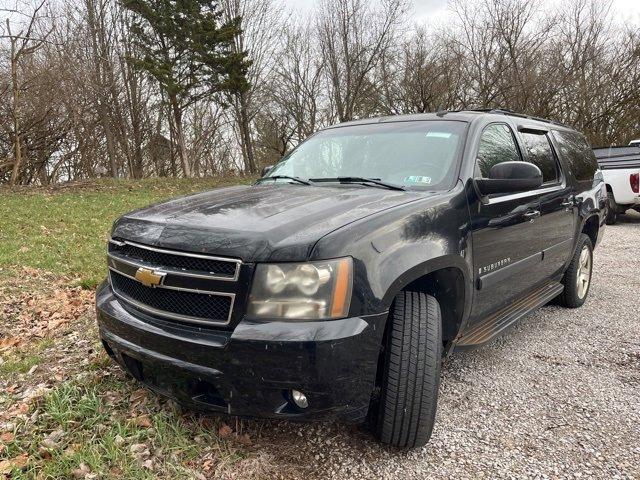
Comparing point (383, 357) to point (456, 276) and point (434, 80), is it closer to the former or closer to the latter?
point (456, 276)

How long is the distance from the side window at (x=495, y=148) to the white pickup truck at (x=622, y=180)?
7635 mm

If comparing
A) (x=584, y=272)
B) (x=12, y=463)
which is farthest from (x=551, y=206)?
(x=12, y=463)

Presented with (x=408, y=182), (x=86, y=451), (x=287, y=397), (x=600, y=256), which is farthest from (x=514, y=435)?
(x=600, y=256)

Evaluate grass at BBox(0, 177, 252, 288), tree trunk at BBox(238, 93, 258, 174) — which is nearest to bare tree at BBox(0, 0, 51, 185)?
grass at BBox(0, 177, 252, 288)

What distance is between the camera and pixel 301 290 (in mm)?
1886

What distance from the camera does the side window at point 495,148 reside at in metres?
2.99

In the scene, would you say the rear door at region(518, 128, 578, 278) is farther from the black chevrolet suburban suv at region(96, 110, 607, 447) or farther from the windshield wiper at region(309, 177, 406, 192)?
the windshield wiper at region(309, 177, 406, 192)

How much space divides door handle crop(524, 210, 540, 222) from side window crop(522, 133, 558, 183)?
0.39 m

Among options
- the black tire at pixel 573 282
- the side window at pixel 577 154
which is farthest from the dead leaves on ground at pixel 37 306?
the side window at pixel 577 154

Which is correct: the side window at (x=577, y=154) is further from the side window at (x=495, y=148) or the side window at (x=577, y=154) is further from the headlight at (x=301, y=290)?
the headlight at (x=301, y=290)

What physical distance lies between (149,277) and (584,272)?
172 inches

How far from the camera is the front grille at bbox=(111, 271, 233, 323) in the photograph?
6.43 ft

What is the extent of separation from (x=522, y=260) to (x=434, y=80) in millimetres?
19805

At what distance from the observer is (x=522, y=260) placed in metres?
3.26
